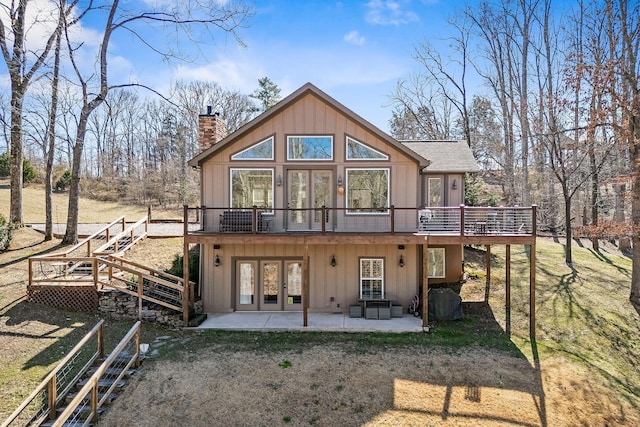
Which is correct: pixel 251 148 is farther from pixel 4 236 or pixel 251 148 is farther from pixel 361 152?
pixel 4 236

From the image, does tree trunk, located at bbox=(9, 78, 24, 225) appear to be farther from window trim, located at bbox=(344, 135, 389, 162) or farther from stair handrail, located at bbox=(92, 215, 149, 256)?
window trim, located at bbox=(344, 135, 389, 162)

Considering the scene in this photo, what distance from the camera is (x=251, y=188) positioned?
38.8ft

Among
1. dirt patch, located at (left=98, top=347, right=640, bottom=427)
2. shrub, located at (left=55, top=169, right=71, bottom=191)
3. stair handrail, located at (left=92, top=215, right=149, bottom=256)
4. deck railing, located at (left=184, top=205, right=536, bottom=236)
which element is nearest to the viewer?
dirt patch, located at (left=98, top=347, right=640, bottom=427)

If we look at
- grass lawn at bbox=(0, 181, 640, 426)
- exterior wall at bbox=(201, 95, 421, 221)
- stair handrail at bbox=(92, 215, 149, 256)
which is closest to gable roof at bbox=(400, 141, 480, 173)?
exterior wall at bbox=(201, 95, 421, 221)

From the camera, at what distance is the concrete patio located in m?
10.4

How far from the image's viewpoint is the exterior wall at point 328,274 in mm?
11930

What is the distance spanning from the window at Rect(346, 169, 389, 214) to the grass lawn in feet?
13.0

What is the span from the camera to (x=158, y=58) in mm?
15078

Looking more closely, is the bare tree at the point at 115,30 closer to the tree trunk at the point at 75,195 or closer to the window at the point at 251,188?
the tree trunk at the point at 75,195

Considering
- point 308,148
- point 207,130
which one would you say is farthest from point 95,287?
point 308,148

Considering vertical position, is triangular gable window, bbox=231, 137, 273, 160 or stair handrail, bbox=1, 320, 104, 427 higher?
triangular gable window, bbox=231, 137, 273, 160

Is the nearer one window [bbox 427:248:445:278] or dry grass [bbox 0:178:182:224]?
window [bbox 427:248:445:278]

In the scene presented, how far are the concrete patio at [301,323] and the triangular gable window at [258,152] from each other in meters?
4.94

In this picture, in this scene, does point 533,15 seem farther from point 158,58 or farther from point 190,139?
point 190,139
